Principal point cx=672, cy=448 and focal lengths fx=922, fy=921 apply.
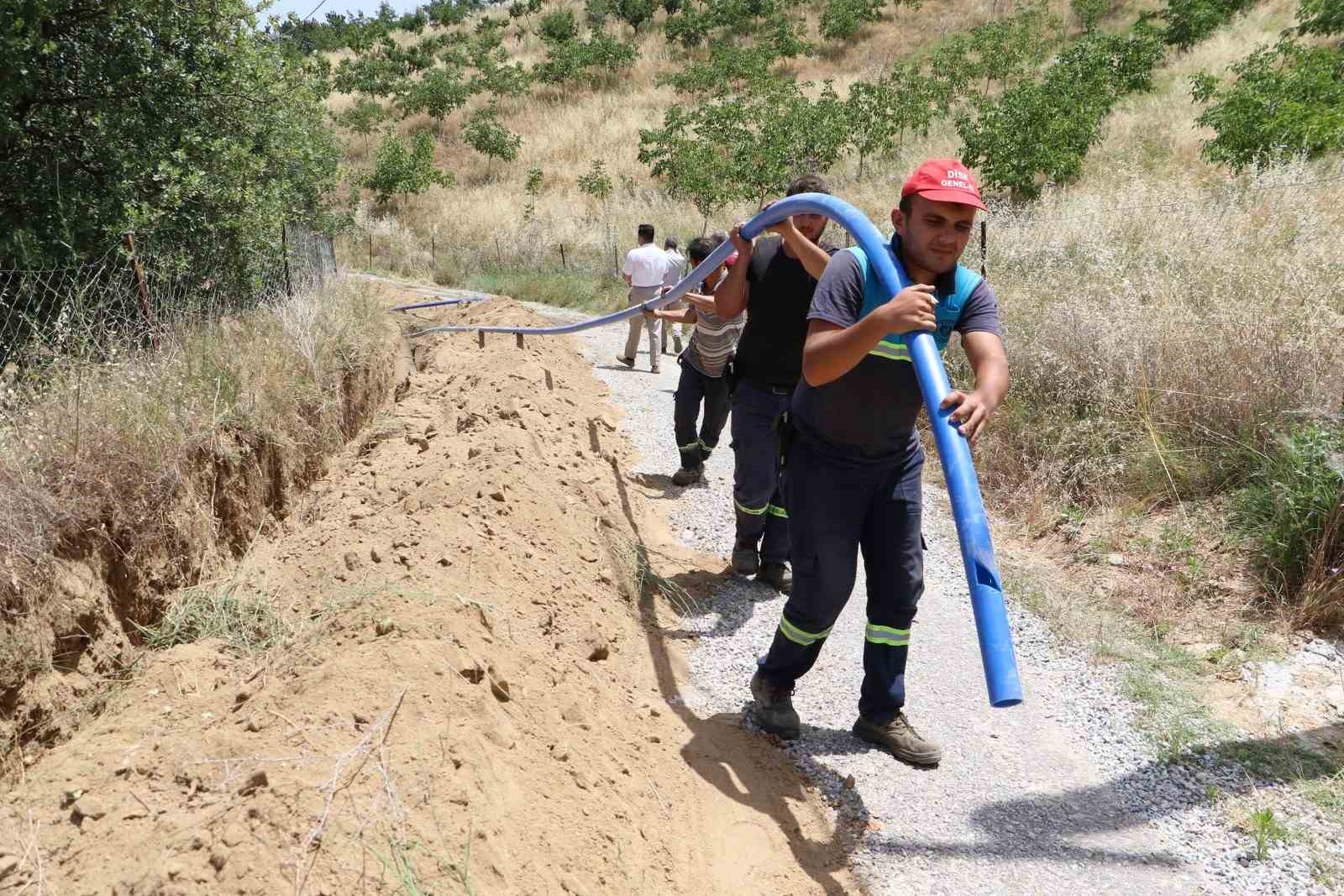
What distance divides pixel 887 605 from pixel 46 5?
7.21 meters

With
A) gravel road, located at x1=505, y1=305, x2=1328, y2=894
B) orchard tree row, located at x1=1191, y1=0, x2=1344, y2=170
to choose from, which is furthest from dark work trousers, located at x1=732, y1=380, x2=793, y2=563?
orchard tree row, located at x1=1191, y1=0, x2=1344, y2=170

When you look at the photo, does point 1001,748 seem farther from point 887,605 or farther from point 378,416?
point 378,416

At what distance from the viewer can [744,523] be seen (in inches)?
212

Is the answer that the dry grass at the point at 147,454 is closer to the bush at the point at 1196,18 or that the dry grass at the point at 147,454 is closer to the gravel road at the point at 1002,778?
the gravel road at the point at 1002,778

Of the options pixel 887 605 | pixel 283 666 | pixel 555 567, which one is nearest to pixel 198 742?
pixel 283 666

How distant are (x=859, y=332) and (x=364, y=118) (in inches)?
1716

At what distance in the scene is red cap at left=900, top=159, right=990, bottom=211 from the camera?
299 cm

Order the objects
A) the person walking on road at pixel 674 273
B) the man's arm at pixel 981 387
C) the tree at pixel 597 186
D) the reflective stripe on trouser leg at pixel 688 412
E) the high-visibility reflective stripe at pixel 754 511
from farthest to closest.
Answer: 1. the tree at pixel 597 186
2. the person walking on road at pixel 674 273
3. the reflective stripe on trouser leg at pixel 688 412
4. the high-visibility reflective stripe at pixel 754 511
5. the man's arm at pixel 981 387

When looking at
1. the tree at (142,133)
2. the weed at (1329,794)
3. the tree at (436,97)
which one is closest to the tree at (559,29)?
the tree at (436,97)

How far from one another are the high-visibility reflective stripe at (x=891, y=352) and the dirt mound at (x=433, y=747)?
1.75 m

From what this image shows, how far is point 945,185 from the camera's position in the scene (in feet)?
9.89

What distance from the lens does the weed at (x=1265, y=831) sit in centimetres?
325

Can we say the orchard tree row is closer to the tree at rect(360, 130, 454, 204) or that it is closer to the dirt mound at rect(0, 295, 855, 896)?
the dirt mound at rect(0, 295, 855, 896)

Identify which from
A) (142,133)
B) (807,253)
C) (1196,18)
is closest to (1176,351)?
(807,253)
